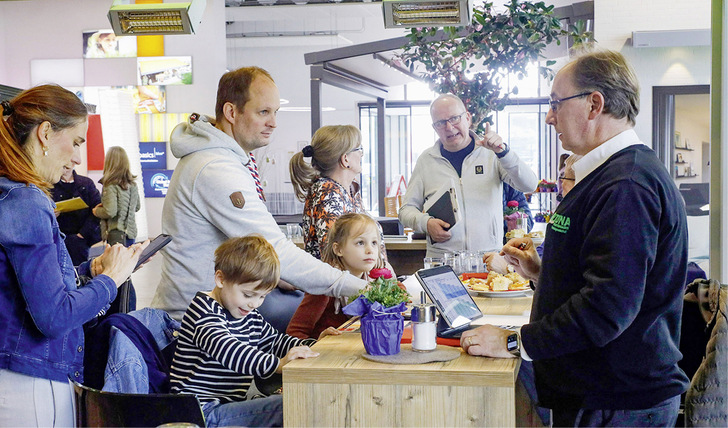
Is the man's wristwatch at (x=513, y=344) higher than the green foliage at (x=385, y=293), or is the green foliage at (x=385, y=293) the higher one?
the green foliage at (x=385, y=293)

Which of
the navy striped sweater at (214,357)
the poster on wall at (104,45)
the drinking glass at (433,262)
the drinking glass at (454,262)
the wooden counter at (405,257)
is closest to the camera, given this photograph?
the navy striped sweater at (214,357)

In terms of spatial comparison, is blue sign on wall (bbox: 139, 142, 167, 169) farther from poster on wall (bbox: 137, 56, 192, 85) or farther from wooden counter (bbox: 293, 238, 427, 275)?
wooden counter (bbox: 293, 238, 427, 275)

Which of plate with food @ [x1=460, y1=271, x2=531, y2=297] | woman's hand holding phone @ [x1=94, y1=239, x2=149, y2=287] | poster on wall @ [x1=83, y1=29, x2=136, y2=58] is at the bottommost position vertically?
plate with food @ [x1=460, y1=271, x2=531, y2=297]

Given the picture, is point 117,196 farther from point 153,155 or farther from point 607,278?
point 607,278

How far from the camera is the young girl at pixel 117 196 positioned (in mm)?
8016

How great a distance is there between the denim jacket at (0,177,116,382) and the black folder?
248 centimetres

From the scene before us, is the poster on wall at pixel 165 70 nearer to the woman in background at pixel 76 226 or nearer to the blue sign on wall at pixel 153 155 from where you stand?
the blue sign on wall at pixel 153 155

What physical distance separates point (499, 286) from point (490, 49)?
260 cm

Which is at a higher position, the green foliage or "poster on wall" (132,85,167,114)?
"poster on wall" (132,85,167,114)

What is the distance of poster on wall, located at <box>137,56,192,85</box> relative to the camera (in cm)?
1377

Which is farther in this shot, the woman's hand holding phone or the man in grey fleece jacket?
the man in grey fleece jacket

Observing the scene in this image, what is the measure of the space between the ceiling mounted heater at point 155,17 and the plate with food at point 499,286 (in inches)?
89.9

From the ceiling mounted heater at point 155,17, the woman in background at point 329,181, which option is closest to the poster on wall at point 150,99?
the ceiling mounted heater at point 155,17

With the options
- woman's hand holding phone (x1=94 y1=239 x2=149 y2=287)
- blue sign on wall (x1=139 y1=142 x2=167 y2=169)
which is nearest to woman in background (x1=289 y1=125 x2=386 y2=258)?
woman's hand holding phone (x1=94 y1=239 x2=149 y2=287)
